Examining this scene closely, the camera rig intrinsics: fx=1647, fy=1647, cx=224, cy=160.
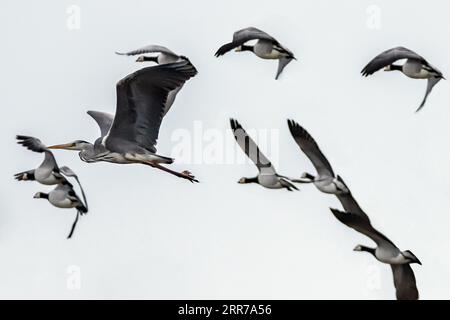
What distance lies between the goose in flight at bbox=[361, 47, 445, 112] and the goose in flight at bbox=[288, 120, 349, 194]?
4.65 ft

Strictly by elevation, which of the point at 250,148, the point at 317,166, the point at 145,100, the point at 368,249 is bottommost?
the point at 368,249

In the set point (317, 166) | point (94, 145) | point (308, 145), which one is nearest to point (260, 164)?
point (317, 166)

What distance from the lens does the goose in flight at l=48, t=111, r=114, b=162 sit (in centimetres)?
2423

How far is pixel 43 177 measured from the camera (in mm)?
26812

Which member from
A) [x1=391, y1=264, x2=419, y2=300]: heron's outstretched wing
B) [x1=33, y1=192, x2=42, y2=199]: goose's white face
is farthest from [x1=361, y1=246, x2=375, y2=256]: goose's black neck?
[x1=33, y1=192, x2=42, y2=199]: goose's white face

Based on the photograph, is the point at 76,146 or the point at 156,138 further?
the point at 76,146

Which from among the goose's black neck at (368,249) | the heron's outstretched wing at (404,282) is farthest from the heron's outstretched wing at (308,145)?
the heron's outstretched wing at (404,282)

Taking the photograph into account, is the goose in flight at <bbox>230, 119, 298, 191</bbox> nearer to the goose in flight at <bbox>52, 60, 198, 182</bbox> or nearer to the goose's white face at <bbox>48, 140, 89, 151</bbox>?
the goose in flight at <bbox>52, 60, 198, 182</bbox>

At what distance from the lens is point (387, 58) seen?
25734 millimetres

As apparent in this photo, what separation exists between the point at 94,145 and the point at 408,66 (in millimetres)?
5601

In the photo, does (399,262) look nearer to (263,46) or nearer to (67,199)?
(263,46)

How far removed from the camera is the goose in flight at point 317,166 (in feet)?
83.3

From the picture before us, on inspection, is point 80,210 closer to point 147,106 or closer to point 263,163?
point 263,163

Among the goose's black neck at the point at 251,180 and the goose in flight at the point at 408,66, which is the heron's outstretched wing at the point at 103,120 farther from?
the goose in flight at the point at 408,66
